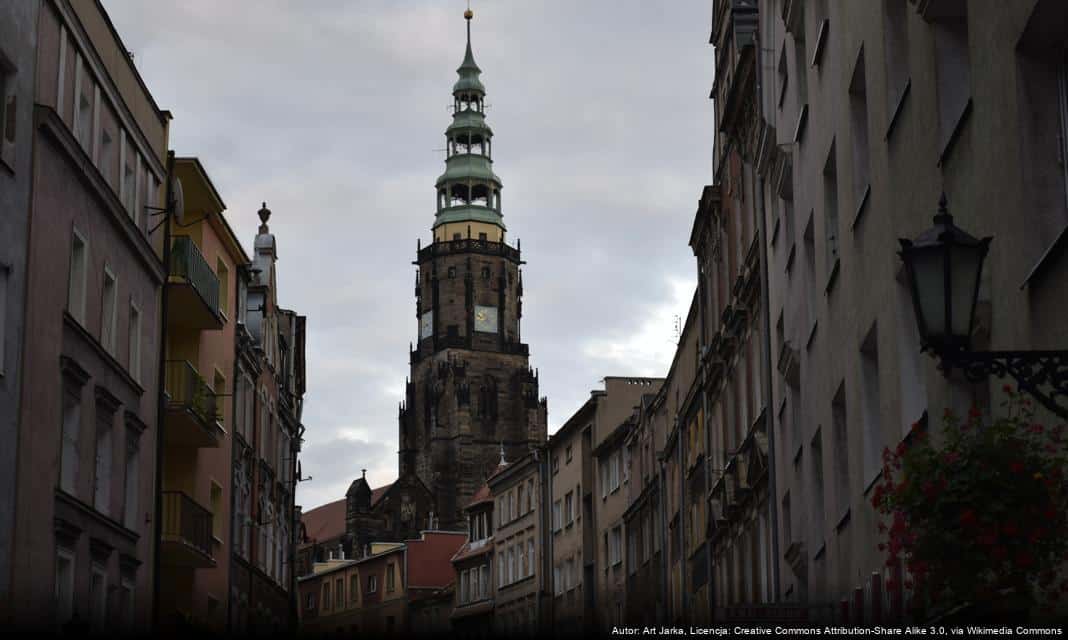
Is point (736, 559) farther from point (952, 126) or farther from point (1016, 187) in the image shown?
point (1016, 187)

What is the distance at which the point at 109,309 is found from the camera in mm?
28234

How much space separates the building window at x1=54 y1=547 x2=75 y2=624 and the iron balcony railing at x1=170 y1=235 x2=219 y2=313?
30.1 feet

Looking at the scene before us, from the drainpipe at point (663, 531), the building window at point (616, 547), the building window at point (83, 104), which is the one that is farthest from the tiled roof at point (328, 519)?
the building window at point (83, 104)

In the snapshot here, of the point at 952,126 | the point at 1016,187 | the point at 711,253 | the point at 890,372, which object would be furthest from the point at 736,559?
the point at 1016,187

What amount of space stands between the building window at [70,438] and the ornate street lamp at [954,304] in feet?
60.0

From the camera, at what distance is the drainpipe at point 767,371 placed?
2750cm

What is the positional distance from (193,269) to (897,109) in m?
21.0

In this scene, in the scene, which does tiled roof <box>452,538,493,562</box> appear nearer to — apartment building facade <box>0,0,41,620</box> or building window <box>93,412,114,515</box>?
building window <box>93,412,114,515</box>

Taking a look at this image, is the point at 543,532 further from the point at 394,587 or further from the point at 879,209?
the point at 879,209

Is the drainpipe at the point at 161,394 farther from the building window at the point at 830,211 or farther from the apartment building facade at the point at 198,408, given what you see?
the building window at the point at 830,211

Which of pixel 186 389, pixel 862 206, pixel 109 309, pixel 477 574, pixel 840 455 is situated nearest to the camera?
pixel 862 206

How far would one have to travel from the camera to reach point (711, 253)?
1586 inches

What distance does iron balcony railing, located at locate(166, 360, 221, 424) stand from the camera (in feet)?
111

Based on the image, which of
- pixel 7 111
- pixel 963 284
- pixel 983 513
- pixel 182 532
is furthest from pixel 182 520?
pixel 963 284
